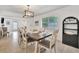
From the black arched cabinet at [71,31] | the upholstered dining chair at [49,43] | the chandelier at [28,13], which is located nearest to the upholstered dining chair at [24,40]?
the upholstered dining chair at [49,43]

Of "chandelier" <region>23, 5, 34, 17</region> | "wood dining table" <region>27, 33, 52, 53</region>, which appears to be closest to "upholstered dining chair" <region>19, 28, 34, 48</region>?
"wood dining table" <region>27, 33, 52, 53</region>

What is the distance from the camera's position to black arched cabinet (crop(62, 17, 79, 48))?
5.35 feet

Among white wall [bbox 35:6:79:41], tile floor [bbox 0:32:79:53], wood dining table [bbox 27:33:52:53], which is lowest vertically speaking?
tile floor [bbox 0:32:79:53]

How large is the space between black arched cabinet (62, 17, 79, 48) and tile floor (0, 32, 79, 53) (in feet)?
0.33

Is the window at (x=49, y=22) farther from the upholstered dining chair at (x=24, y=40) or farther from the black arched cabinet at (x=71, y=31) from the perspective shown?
the upholstered dining chair at (x=24, y=40)

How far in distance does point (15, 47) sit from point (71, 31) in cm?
117

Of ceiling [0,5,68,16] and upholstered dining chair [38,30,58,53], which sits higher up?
ceiling [0,5,68,16]

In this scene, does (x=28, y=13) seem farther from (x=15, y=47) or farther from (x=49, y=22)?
(x=15, y=47)

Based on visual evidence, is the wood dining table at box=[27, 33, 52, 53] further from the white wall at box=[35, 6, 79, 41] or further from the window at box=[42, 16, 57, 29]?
the white wall at box=[35, 6, 79, 41]

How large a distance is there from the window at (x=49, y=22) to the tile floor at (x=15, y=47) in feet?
1.19

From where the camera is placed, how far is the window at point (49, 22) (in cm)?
166
